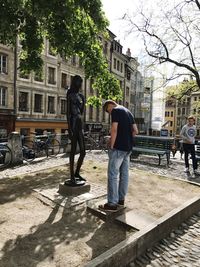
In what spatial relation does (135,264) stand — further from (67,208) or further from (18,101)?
(18,101)

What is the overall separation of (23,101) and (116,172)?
82.7 ft

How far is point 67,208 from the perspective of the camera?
5.43 m

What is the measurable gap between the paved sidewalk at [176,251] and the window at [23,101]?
82.0 feet

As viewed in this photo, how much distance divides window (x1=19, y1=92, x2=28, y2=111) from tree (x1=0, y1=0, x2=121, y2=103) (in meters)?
16.9

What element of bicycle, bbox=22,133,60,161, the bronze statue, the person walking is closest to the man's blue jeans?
the person walking

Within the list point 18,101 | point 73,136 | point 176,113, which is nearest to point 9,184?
point 73,136

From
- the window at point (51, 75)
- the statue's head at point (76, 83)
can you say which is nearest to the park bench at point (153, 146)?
the statue's head at point (76, 83)

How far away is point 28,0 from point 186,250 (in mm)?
7144

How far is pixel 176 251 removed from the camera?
15.0ft

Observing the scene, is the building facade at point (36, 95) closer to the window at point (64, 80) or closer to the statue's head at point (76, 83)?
the window at point (64, 80)

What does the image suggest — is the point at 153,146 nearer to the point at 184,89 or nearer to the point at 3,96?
the point at 184,89

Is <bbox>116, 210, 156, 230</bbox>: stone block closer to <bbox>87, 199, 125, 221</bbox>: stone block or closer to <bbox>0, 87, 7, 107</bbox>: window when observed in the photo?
<bbox>87, 199, 125, 221</bbox>: stone block

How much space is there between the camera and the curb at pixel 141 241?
12.2 ft

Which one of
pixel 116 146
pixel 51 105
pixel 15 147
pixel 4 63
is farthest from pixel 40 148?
pixel 51 105
